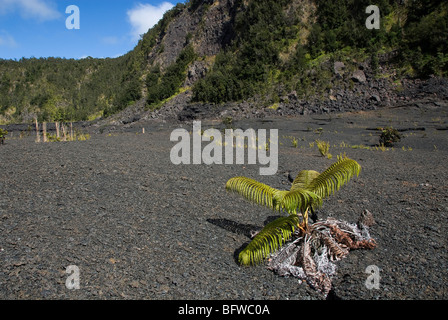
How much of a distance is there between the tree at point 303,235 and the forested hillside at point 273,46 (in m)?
28.0

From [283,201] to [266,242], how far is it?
1.64ft

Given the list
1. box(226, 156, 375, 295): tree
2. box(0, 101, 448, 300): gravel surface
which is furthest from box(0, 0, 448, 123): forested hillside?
box(226, 156, 375, 295): tree

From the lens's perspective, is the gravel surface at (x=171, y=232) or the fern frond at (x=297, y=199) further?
the fern frond at (x=297, y=199)

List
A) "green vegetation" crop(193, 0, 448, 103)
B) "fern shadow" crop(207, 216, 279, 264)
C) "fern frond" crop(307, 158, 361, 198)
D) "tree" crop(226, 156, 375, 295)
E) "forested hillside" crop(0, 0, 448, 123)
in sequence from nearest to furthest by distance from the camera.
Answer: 1. "tree" crop(226, 156, 375, 295)
2. "fern frond" crop(307, 158, 361, 198)
3. "fern shadow" crop(207, 216, 279, 264)
4. "green vegetation" crop(193, 0, 448, 103)
5. "forested hillside" crop(0, 0, 448, 123)

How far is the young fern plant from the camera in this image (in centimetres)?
326

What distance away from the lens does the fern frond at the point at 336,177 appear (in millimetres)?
3441

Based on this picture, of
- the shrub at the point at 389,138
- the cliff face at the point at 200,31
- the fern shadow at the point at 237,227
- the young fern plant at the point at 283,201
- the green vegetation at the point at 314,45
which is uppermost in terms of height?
the cliff face at the point at 200,31

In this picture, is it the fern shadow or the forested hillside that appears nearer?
the fern shadow

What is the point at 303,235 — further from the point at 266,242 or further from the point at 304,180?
the point at 304,180

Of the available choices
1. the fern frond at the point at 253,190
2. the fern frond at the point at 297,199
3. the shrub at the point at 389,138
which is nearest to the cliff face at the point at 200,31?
the shrub at the point at 389,138

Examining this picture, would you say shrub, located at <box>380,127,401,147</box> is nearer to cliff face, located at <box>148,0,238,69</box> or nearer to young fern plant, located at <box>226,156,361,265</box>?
young fern plant, located at <box>226,156,361,265</box>

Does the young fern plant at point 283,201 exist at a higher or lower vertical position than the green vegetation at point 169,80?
lower

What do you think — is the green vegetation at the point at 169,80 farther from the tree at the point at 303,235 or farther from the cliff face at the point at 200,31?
the tree at the point at 303,235

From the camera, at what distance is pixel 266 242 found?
3.28 meters
